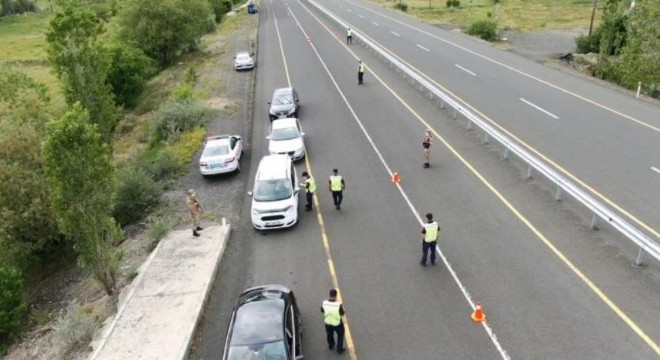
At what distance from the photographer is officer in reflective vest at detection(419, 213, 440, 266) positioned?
→ 43.0 ft

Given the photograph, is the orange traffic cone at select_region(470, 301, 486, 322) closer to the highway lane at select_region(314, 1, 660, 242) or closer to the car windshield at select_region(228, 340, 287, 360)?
the car windshield at select_region(228, 340, 287, 360)

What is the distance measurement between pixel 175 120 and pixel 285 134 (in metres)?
8.70

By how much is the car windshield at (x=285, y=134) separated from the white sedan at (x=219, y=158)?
1.67 meters

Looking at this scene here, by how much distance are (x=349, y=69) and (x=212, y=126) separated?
43.3ft

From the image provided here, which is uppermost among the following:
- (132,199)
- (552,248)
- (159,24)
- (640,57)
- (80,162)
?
(80,162)

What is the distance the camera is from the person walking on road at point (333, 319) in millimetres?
10508

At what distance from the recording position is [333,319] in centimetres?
1060

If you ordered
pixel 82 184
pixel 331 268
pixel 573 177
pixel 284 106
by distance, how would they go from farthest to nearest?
pixel 284 106, pixel 573 177, pixel 331 268, pixel 82 184

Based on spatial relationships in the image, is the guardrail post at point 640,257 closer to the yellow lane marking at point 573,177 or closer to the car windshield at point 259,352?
the yellow lane marking at point 573,177

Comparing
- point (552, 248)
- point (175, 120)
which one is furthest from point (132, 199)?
point (552, 248)

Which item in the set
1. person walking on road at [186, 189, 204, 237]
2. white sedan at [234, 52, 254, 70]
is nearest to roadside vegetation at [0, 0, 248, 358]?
person walking on road at [186, 189, 204, 237]

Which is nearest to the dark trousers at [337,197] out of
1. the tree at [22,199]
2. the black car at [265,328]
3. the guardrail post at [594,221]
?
the black car at [265,328]

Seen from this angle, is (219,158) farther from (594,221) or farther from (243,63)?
(243,63)

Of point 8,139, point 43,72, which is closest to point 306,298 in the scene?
point 8,139
